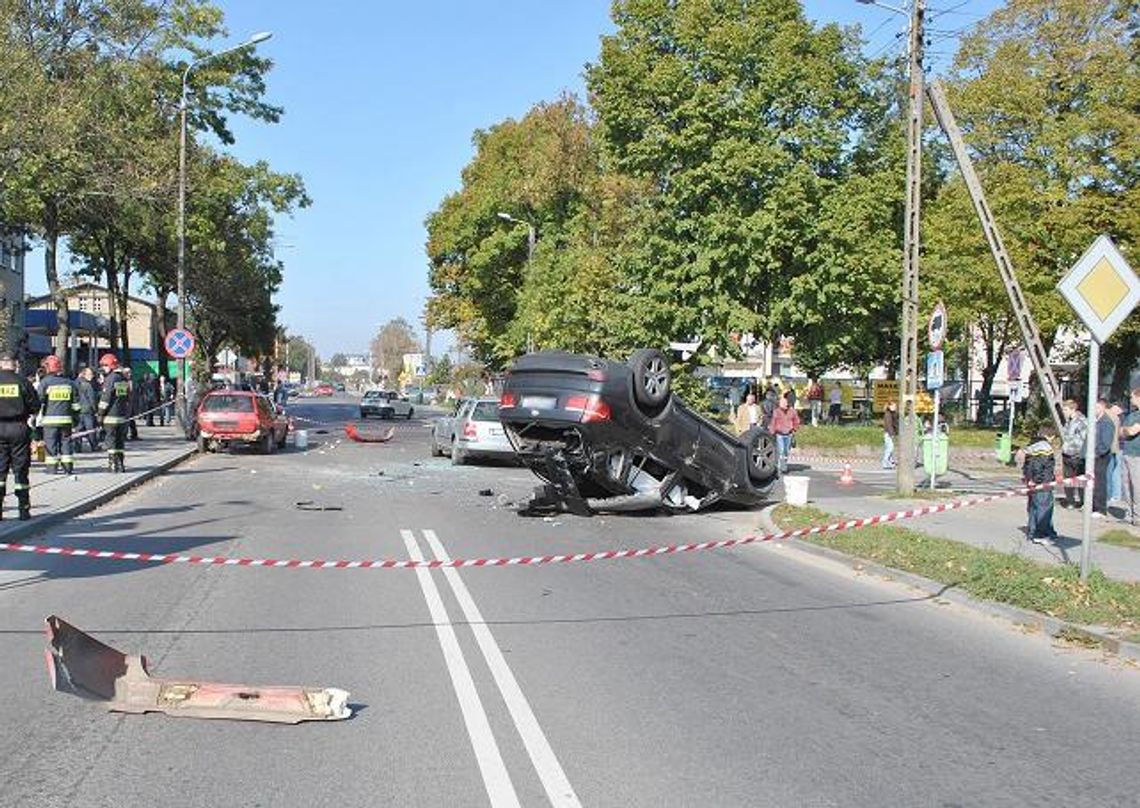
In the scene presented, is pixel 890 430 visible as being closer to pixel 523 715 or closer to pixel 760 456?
pixel 760 456

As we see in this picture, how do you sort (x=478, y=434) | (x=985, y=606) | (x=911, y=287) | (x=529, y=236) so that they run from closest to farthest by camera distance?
(x=985, y=606) → (x=911, y=287) → (x=478, y=434) → (x=529, y=236)

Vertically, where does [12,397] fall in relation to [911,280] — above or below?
below

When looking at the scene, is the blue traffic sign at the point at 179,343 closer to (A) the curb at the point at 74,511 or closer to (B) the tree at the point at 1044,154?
(A) the curb at the point at 74,511

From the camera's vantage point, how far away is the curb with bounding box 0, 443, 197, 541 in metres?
12.0

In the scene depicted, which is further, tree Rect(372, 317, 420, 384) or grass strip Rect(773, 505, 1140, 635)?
tree Rect(372, 317, 420, 384)

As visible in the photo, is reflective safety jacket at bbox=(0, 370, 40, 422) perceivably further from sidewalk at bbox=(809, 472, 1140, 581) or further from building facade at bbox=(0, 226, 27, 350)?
building facade at bbox=(0, 226, 27, 350)

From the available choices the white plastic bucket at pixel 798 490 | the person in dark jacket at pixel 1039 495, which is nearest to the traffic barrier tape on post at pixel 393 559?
the person in dark jacket at pixel 1039 495

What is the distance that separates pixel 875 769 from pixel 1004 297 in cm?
3044

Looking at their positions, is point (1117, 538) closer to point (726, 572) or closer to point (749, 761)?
point (726, 572)

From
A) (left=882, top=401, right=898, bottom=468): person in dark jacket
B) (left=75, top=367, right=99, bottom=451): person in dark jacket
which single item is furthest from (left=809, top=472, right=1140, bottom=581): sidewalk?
(left=75, top=367, right=99, bottom=451): person in dark jacket

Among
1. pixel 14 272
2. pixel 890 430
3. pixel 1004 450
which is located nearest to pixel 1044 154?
pixel 1004 450

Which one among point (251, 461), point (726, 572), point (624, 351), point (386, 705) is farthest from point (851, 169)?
point (386, 705)

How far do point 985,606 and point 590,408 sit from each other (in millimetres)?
5802

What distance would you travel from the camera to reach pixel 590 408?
13641mm
